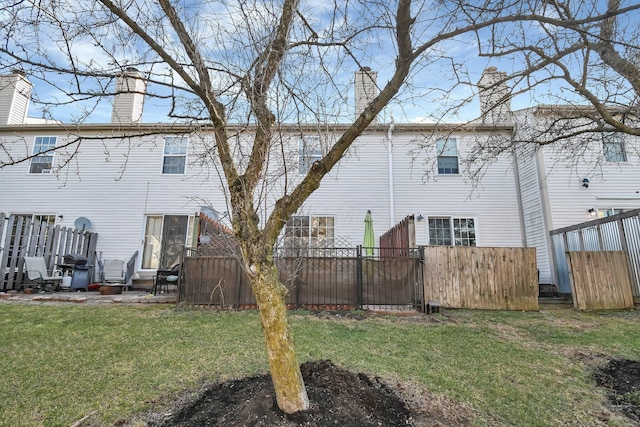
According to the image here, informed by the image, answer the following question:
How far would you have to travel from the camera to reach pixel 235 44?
9.48ft

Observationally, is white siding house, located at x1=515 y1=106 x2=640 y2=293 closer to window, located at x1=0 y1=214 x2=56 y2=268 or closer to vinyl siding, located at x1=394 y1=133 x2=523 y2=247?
vinyl siding, located at x1=394 y1=133 x2=523 y2=247

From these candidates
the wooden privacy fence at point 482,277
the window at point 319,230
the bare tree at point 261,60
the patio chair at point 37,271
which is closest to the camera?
the bare tree at point 261,60

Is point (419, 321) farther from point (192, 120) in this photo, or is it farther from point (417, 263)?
point (192, 120)

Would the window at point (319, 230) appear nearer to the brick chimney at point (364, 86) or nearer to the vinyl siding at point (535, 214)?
the vinyl siding at point (535, 214)

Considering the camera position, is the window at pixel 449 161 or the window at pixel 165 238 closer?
the window at pixel 165 238

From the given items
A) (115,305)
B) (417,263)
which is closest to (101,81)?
(115,305)

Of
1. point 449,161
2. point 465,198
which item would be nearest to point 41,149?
point 449,161

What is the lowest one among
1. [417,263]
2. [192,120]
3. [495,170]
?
[417,263]

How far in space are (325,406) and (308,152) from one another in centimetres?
207

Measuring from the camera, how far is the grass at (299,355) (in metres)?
2.68

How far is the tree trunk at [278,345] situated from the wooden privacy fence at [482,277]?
567cm

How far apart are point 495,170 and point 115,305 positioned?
11.8 meters

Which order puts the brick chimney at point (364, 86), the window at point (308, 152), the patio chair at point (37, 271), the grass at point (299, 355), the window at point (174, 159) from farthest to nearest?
1. the window at point (174, 159)
2. the patio chair at point (37, 271)
3. the brick chimney at point (364, 86)
4. the window at point (308, 152)
5. the grass at point (299, 355)

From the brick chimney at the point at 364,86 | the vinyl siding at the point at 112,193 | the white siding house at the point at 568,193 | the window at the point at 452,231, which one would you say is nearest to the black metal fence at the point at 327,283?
the brick chimney at the point at 364,86
